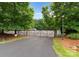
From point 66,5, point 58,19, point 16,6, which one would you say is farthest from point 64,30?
point 16,6

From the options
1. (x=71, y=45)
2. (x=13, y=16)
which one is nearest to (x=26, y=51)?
(x=71, y=45)

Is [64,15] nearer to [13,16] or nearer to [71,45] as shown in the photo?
[13,16]

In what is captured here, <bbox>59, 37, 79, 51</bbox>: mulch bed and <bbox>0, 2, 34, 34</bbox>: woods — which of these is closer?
<bbox>59, 37, 79, 51</bbox>: mulch bed

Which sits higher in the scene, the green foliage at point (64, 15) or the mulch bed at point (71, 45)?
the green foliage at point (64, 15)

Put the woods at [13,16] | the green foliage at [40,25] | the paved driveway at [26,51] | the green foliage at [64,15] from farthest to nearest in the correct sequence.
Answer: the green foliage at [40,25]
the green foliage at [64,15]
the woods at [13,16]
the paved driveway at [26,51]

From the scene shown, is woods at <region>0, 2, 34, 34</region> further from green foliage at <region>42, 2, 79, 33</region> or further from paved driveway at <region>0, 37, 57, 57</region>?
paved driveway at <region>0, 37, 57, 57</region>

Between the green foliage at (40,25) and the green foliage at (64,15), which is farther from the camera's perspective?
the green foliage at (40,25)

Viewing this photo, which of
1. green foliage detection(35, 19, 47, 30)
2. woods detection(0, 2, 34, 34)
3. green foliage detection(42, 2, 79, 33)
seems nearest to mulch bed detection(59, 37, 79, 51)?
woods detection(0, 2, 34, 34)

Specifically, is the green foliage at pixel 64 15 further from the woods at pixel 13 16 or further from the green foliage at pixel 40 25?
the green foliage at pixel 40 25

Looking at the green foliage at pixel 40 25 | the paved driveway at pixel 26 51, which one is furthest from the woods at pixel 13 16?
the green foliage at pixel 40 25

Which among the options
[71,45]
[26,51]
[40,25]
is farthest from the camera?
[40,25]

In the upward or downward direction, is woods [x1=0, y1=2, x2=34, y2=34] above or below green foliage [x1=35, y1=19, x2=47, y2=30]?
above

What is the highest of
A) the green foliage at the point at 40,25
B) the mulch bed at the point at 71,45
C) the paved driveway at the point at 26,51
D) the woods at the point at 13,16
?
the woods at the point at 13,16

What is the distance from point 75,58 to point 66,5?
48.7 ft
